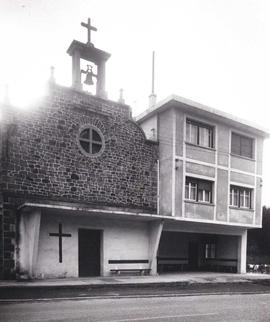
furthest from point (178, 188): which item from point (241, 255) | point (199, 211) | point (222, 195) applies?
point (241, 255)

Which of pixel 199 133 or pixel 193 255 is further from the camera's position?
pixel 193 255

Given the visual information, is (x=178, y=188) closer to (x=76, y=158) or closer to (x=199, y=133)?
(x=199, y=133)

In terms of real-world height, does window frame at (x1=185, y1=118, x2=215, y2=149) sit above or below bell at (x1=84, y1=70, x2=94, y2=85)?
below

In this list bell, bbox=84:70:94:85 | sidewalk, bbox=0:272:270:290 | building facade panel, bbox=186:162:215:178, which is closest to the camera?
sidewalk, bbox=0:272:270:290

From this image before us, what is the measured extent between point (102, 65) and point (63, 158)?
5.10 m

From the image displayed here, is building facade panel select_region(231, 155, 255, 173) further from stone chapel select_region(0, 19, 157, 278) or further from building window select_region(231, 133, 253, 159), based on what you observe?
stone chapel select_region(0, 19, 157, 278)

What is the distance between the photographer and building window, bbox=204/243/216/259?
2328 cm

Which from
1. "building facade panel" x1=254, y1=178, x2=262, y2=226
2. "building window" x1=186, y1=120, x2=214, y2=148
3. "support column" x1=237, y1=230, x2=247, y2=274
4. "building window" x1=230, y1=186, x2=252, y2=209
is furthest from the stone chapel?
"building facade panel" x1=254, y1=178, x2=262, y2=226

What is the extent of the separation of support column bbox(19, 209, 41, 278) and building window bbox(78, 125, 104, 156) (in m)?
3.90

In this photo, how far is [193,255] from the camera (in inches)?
923

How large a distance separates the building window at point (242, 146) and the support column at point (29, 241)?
12092 mm

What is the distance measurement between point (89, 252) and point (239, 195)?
9688mm

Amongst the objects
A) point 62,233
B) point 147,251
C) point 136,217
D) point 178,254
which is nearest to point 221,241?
point 178,254

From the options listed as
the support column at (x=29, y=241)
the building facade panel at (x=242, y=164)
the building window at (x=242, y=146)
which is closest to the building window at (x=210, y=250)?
the building facade panel at (x=242, y=164)
